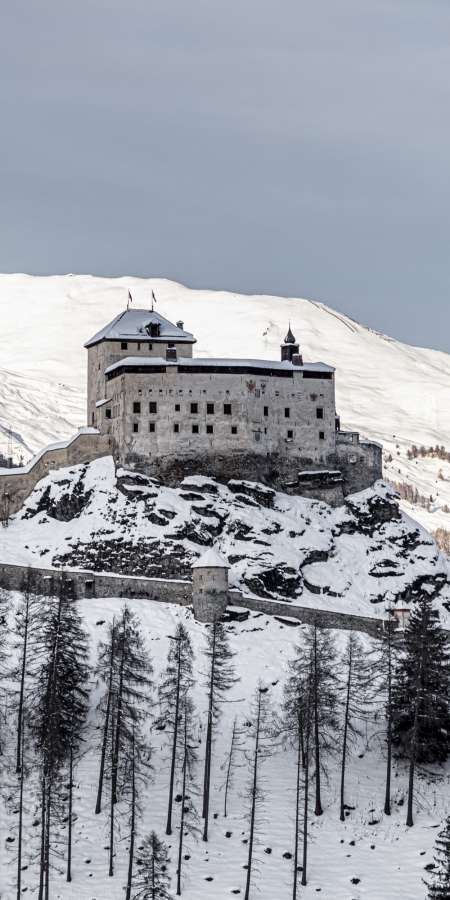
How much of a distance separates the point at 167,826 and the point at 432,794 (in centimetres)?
1775

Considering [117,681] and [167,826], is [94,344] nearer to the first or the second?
[117,681]

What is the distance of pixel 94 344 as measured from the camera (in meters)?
136

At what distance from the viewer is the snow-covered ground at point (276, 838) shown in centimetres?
7356

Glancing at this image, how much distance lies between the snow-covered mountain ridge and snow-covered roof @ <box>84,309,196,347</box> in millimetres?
15222

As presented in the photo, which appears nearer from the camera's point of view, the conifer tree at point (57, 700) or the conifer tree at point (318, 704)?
the conifer tree at point (57, 700)

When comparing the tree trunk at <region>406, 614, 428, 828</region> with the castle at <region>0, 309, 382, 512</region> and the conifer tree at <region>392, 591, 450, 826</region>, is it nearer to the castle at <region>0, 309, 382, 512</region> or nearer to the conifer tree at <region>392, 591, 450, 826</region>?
the conifer tree at <region>392, 591, 450, 826</region>

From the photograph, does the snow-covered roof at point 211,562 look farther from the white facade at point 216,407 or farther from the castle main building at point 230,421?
the white facade at point 216,407

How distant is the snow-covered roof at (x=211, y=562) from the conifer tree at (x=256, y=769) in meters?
12.6

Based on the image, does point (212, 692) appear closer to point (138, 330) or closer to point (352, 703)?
point (352, 703)

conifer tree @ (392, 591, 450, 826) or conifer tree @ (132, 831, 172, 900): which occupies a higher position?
conifer tree @ (392, 591, 450, 826)

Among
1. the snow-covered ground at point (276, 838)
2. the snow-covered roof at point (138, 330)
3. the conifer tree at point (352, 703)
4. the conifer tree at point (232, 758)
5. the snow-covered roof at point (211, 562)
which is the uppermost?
the snow-covered roof at point (138, 330)

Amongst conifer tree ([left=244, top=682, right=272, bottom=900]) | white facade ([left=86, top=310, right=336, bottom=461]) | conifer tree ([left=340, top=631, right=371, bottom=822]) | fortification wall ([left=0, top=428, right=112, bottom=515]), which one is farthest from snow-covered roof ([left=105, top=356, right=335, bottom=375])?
conifer tree ([left=244, top=682, right=272, bottom=900])

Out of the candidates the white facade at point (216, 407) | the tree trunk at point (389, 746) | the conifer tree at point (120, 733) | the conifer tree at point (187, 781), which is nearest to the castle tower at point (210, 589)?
the conifer tree at point (187, 781)

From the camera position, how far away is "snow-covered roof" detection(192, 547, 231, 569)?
350 feet
